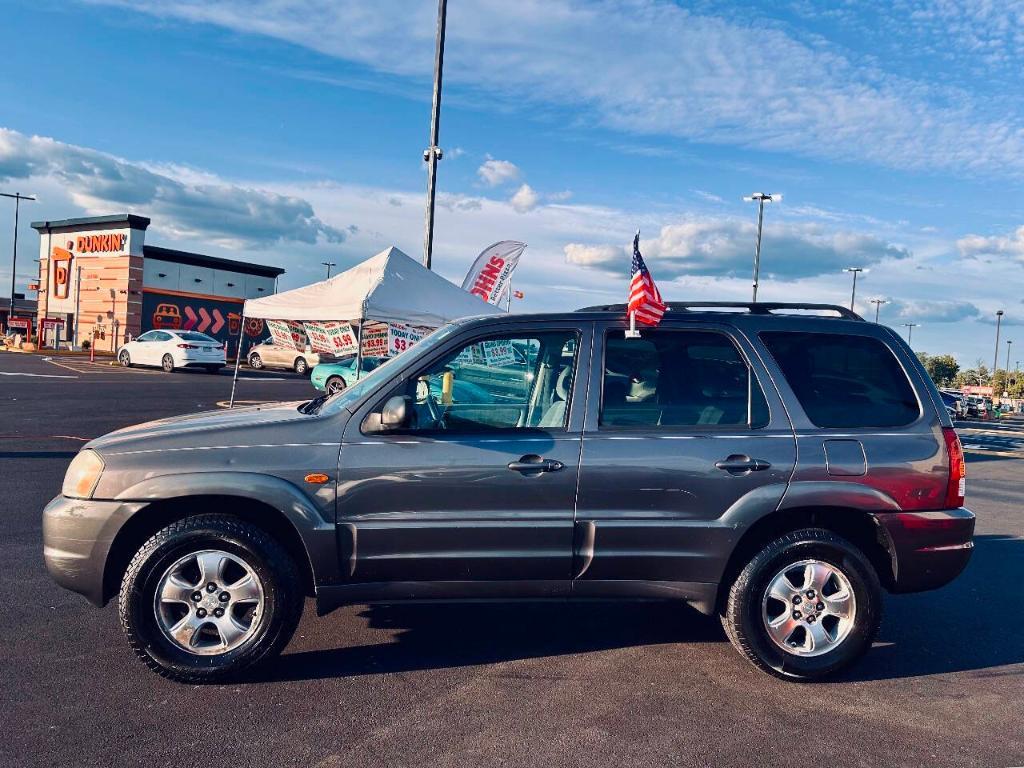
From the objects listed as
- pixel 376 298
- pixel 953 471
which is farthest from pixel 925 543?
pixel 376 298

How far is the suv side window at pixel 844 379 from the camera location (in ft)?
14.2

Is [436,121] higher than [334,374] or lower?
higher

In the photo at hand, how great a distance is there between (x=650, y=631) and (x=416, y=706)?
172 centimetres

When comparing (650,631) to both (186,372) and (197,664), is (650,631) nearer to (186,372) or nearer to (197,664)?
(197,664)

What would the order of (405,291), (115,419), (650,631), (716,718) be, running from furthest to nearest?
(115,419) < (405,291) < (650,631) < (716,718)

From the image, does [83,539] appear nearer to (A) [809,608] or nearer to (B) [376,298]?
(A) [809,608]

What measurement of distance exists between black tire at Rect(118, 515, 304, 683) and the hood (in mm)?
385

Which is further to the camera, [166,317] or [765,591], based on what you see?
[166,317]

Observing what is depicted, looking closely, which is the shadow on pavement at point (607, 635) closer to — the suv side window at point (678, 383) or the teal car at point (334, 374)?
the suv side window at point (678, 383)

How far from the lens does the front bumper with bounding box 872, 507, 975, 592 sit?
423 cm

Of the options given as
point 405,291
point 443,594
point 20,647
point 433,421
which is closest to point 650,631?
point 443,594

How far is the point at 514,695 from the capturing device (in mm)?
3906

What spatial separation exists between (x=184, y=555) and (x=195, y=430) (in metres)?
0.60

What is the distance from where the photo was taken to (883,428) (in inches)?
169
